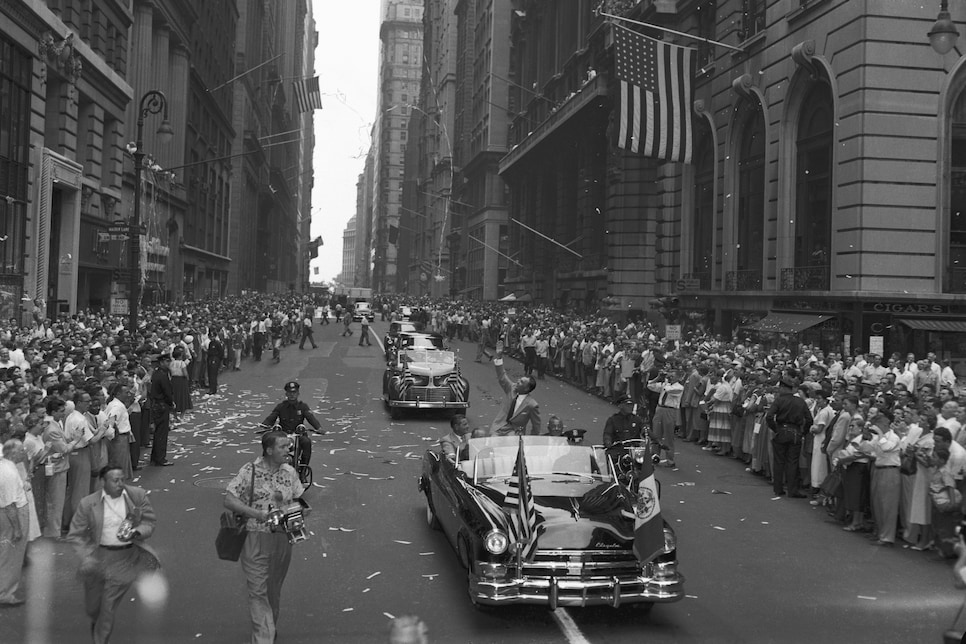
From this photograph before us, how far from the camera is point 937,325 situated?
76.7 feet

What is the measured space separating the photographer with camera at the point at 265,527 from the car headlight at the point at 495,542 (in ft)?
5.33

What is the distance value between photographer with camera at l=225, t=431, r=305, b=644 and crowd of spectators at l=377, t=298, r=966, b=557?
485cm

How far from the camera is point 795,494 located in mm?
13344

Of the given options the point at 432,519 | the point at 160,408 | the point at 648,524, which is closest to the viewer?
the point at 648,524

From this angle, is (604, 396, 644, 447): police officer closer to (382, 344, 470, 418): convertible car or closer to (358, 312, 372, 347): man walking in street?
(382, 344, 470, 418): convertible car

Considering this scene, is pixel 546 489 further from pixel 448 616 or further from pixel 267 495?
pixel 267 495

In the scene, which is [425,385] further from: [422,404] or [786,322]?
[786,322]

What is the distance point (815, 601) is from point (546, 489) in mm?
2678

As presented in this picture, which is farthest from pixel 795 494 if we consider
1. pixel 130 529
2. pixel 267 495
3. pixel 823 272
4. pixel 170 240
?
pixel 170 240

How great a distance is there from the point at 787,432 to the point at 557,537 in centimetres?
655

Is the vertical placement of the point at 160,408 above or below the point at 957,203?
below

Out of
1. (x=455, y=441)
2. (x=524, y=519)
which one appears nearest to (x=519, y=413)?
(x=455, y=441)

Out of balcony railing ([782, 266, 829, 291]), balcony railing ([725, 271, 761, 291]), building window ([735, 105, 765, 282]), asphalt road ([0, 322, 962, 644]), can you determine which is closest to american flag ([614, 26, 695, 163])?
building window ([735, 105, 765, 282])

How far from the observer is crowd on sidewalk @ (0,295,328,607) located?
805cm
